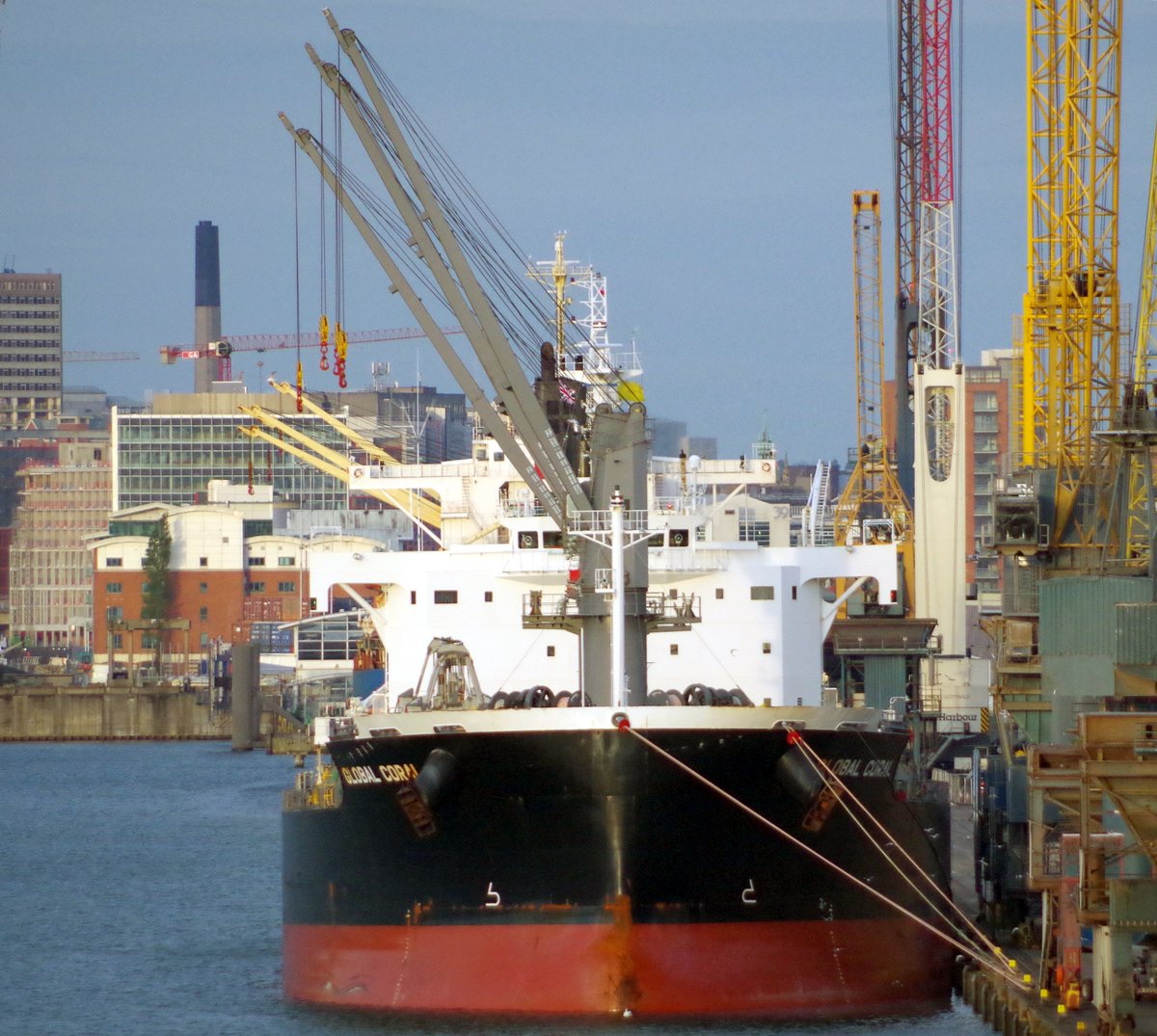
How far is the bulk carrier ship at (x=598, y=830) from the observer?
26906 millimetres

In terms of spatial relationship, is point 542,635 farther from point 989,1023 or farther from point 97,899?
point 97,899

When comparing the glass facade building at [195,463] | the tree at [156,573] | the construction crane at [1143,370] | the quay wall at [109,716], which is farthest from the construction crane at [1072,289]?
the glass facade building at [195,463]

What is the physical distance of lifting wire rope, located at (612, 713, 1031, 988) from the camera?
88.1 ft

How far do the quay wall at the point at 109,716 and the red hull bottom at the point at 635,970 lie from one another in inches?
3494

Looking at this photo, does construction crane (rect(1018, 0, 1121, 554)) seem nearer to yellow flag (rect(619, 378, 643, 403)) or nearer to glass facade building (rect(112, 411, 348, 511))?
yellow flag (rect(619, 378, 643, 403))

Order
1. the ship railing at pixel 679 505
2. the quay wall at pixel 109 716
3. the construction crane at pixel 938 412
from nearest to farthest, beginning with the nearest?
the ship railing at pixel 679 505, the construction crane at pixel 938 412, the quay wall at pixel 109 716

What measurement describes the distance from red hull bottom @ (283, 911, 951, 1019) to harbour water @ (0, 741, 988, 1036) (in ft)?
0.90

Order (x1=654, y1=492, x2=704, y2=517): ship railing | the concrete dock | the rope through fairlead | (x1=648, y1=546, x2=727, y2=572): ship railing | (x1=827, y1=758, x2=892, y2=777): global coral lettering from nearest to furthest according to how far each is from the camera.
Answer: the concrete dock
the rope through fairlead
(x1=827, y1=758, x2=892, y2=777): global coral lettering
(x1=648, y1=546, x2=727, y2=572): ship railing
(x1=654, y1=492, x2=704, y2=517): ship railing

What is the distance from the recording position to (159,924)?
41.1 m

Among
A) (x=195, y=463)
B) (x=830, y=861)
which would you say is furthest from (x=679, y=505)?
(x=195, y=463)

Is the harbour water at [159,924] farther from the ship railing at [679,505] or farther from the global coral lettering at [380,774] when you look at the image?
the ship railing at [679,505]

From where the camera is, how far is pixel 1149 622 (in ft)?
102

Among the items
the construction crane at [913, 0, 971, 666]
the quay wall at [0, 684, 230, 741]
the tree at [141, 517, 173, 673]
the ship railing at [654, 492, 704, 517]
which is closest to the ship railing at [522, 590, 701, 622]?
the ship railing at [654, 492, 704, 517]

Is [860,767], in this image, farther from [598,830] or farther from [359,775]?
[359,775]
